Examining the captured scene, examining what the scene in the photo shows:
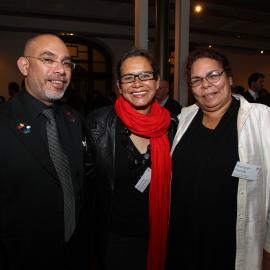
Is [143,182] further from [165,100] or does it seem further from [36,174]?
[165,100]

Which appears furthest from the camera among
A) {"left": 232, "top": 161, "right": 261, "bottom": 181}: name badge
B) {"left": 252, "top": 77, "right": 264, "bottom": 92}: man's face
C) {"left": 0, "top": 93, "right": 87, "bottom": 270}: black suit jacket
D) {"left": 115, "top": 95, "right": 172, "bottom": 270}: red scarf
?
{"left": 252, "top": 77, "right": 264, "bottom": 92}: man's face

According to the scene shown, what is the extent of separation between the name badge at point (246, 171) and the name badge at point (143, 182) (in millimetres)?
591

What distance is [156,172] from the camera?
6.72 ft

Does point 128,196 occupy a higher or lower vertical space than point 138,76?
lower

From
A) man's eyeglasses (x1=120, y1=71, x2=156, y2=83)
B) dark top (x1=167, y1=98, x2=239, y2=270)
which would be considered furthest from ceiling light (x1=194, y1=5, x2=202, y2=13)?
dark top (x1=167, y1=98, x2=239, y2=270)

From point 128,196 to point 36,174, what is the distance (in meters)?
0.67

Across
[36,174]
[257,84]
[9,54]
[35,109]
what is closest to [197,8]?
[257,84]

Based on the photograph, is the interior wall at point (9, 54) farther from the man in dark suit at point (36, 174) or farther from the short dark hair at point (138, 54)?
the man in dark suit at point (36, 174)

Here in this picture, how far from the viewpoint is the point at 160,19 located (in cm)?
598

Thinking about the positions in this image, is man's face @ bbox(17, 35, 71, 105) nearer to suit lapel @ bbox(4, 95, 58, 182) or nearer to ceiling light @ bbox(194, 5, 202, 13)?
suit lapel @ bbox(4, 95, 58, 182)

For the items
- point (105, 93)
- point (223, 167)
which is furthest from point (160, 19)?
point (105, 93)

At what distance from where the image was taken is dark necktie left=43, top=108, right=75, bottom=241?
1672mm

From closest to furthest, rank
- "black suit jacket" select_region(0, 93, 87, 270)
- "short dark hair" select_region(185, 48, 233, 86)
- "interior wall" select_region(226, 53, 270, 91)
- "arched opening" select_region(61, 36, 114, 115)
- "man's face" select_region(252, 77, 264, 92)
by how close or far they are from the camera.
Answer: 1. "black suit jacket" select_region(0, 93, 87, 270)
2. "short dark hair" select_region(185, 48, 233, 86)
3. "man's face" select_region(252, 77, 264, 92)
4. "arched opening" select_region(61, 36, 114, 115)
5. "interior wall" select_region(226, 53, 270, 91)

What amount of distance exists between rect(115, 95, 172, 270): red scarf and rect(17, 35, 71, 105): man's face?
54cm
